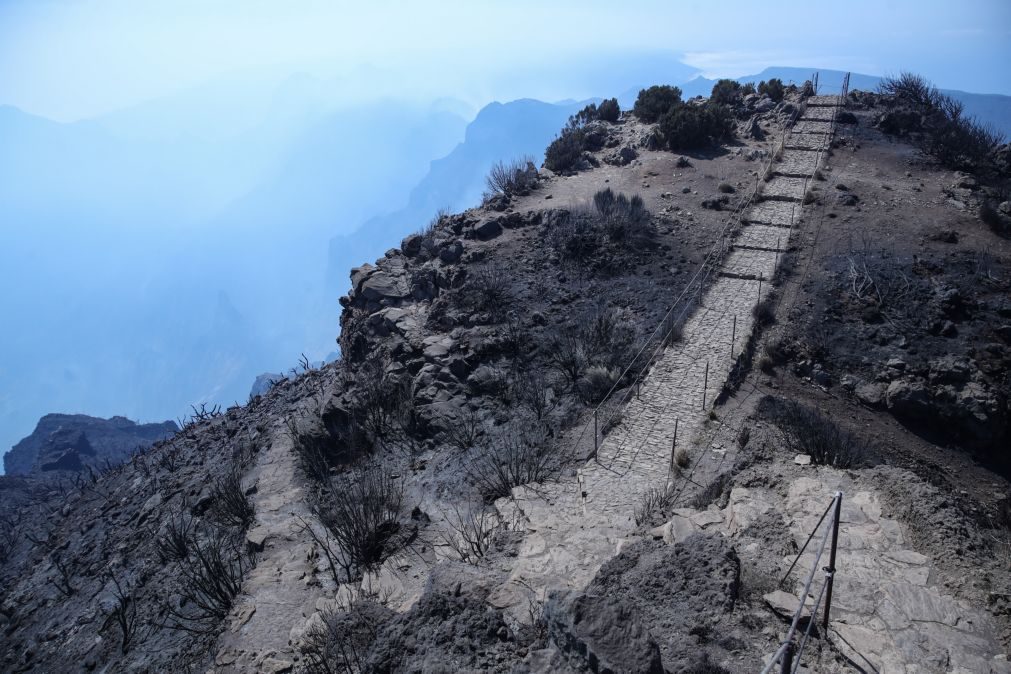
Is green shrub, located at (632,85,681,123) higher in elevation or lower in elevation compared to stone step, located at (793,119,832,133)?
higher

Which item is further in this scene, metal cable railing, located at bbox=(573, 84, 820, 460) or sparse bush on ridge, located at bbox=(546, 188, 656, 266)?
sparse bush on ridge, located at bbox=(546, 188, 656, 266)

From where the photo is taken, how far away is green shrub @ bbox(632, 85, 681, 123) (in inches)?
1115

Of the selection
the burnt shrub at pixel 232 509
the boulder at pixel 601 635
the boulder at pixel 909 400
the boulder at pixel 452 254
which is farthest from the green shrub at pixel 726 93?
the boulder at pixel 601 635

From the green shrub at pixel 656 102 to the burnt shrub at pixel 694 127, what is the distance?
3120 millimetres

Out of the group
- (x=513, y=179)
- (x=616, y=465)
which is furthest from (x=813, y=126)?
(x=616, y=465)

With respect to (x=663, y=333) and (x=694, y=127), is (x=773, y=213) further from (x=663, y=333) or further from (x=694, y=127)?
(x=663, y=333)

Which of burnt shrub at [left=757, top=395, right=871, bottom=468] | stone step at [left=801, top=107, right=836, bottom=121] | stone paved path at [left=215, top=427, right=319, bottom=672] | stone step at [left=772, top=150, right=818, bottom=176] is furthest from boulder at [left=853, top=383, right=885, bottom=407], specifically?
stone step at [left=801, top=107, right=836, bottom=121]

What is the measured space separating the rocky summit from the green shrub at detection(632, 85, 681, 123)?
770 centimetres

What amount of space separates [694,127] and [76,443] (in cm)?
4840

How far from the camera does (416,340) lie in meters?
14.4

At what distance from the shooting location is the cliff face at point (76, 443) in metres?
37.8

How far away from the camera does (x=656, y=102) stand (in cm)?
2866

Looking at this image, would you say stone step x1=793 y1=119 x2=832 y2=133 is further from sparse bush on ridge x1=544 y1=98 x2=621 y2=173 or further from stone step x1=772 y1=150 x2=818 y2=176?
sparse bush on ridge x1=544 y1=98 x2=621 y2=173

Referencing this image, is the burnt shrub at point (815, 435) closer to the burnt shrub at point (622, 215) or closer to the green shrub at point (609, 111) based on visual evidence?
the burnt shrub at point (622, 215)
